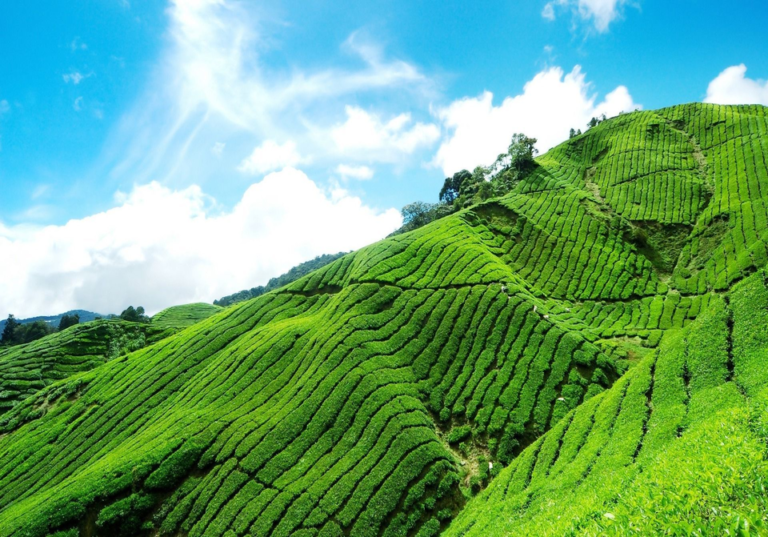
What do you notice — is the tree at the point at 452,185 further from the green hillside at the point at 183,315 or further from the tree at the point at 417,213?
the green hillside at the point at 183,315

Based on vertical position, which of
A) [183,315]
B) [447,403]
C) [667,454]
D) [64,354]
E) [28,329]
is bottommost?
[447,403]

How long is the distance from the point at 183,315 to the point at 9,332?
43.1 meters

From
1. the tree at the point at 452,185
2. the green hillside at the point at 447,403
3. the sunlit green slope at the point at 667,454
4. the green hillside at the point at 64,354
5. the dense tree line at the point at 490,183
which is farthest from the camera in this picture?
the tree at the point at 452,185

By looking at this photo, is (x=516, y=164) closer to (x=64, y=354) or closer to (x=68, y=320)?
(x=64, y=354)

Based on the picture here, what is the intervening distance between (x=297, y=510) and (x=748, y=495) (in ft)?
76.7

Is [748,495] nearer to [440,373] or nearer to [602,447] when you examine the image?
[602,447]

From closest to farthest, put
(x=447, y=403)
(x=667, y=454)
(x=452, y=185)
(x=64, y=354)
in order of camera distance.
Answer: (x=667, y=454) → (x=447, y=403) → (x=64, y=354) → (x=452, y=185)

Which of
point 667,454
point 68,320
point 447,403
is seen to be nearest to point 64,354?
point 68,320

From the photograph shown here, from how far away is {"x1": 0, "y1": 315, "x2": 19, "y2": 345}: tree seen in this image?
89719 millimetres

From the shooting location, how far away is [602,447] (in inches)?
679

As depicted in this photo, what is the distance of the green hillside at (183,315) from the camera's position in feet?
292

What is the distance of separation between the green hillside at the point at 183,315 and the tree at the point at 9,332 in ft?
111

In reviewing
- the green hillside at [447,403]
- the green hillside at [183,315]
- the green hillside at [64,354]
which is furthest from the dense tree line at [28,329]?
the green hillside at [447,403]

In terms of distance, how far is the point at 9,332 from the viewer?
9225cm
